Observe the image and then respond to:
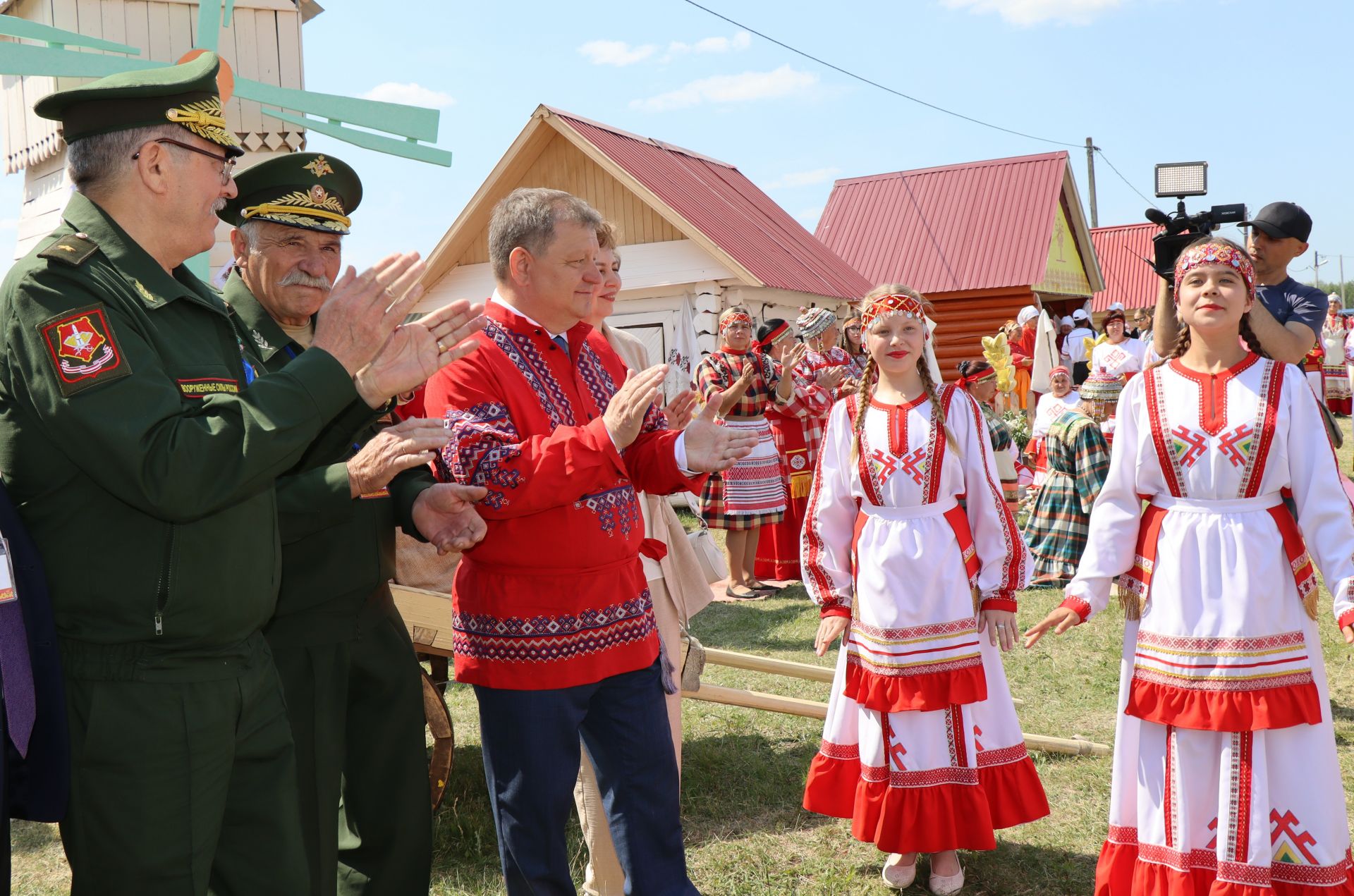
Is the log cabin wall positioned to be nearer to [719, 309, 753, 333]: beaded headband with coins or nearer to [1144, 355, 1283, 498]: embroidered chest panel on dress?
[719, 309, 753, 333]: beaded headband with coins

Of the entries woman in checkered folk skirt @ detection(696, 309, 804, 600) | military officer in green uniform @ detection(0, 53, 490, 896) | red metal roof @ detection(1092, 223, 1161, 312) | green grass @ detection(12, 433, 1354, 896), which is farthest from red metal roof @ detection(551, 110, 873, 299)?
red metal roof @ detection(1092, 223, 1161, 312)

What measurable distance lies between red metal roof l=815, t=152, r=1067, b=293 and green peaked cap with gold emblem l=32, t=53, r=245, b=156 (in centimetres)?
2091

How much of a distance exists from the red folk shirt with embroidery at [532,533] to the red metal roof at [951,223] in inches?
788

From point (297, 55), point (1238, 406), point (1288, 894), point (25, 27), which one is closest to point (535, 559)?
point (1238, 406)

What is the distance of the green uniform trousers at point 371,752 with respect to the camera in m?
2.78

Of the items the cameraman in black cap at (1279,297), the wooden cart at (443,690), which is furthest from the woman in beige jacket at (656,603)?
the cameraman in black cap at (1279,297)

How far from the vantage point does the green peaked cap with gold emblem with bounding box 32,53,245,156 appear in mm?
1997

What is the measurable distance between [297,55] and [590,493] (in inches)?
471

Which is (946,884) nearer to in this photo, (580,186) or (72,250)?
(72,250)

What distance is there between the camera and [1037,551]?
27.2 ft

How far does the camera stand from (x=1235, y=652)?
3.08 m

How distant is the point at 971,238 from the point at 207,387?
22788 mm

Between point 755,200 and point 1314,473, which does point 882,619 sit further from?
point 755,200

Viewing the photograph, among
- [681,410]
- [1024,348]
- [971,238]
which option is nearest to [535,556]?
[681,410]
